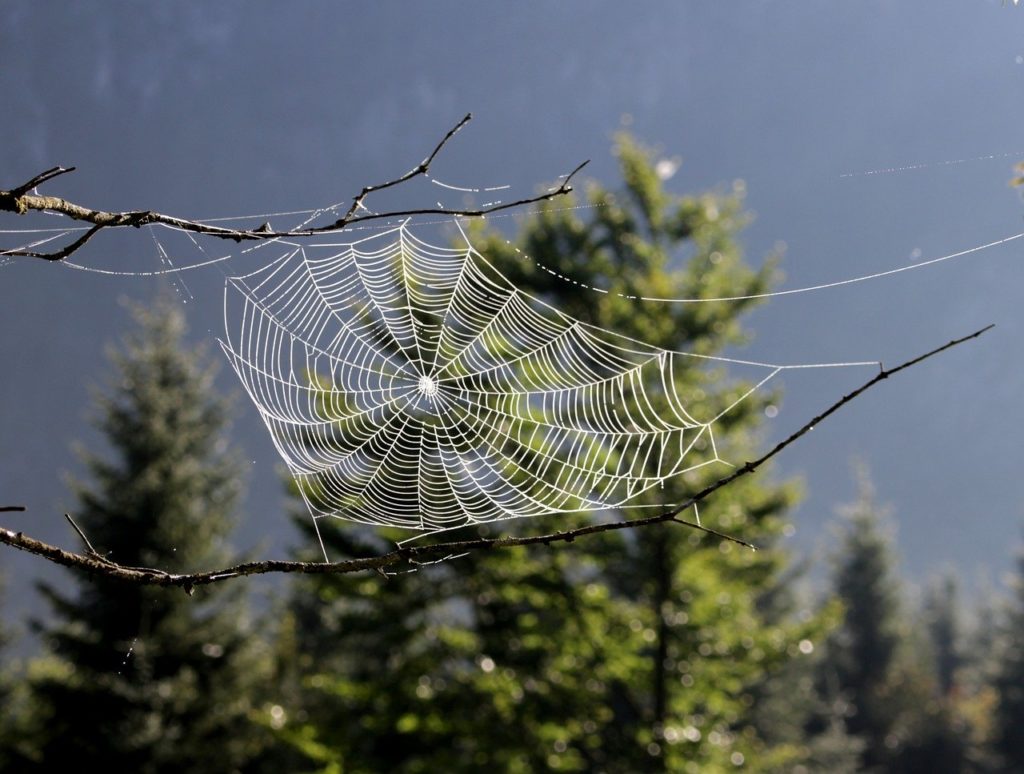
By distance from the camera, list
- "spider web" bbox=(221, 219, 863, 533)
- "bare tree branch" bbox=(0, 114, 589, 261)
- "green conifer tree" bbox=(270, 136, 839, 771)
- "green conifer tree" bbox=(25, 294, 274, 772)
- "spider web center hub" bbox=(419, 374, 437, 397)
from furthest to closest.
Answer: "green conifer tree" bbox=(25, 294, 274, 772) → "green conifer tree" bbox=(270, 136, 839, 771) → "spider web center hub" bbox=(419, 374, 437, 397) → "spider web" bbox=(221, 219, 863, 533) → "bare tree branch" bbox=(0, 114, 589, 261)

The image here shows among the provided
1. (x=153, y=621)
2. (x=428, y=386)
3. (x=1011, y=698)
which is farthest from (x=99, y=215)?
(x=1011, y=698)

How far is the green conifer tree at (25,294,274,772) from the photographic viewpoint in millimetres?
11586

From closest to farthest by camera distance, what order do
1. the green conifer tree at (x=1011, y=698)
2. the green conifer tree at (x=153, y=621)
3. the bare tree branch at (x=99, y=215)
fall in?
the bare tree branch at (x=99, y=215) → the green conifer tree at (x=153, y=621) → the green conifer tree at (x=1011, y=698)

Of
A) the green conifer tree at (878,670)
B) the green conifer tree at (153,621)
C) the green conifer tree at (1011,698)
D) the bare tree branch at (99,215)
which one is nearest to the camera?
the bare tree branch at (99,215)

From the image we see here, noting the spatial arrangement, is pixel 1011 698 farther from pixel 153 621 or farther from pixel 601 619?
pixel 153 621

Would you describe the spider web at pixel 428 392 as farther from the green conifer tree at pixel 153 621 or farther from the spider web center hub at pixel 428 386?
the green conifer tree at pixel 153 621

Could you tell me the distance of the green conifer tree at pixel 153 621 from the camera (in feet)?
38.0

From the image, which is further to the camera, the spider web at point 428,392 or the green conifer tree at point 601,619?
the green conifer tree at point 601,619

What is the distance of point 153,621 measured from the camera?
1225cm

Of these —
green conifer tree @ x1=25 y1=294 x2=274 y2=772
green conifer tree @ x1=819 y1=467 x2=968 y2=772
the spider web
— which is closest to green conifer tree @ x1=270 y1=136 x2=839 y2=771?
the spider web

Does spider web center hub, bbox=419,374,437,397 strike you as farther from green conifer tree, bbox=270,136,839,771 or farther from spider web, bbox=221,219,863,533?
green conifer tree, bbox=270,136,839,771

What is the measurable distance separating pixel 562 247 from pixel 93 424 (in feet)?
28.5

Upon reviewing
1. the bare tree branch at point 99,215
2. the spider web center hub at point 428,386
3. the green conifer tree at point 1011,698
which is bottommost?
the bare tree branch at point 99,215

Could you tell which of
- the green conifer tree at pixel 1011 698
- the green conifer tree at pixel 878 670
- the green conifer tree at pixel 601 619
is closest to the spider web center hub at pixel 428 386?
the green conifer tree at pixel 601 619
